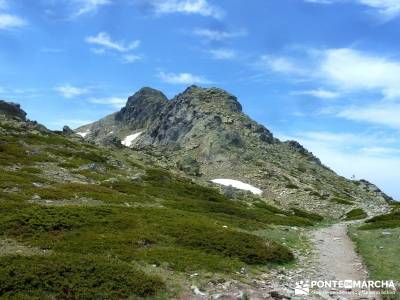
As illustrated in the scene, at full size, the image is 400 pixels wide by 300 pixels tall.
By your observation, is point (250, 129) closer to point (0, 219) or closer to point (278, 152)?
point (278, 152)

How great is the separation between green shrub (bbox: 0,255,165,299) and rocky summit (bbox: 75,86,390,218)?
64.9 metres

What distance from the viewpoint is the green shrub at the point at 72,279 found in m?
17.7

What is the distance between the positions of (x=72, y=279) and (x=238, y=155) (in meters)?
105

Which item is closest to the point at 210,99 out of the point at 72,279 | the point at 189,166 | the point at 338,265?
the point at 189,166

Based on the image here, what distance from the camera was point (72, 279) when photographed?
18.7 metres

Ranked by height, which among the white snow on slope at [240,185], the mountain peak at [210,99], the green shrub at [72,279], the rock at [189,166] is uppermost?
the mountain peak at [210,99]

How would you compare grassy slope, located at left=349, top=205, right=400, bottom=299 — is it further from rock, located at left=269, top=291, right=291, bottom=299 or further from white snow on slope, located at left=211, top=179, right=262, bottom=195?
white snow on slope, located at left=211, top=179, right=262, bottom=195

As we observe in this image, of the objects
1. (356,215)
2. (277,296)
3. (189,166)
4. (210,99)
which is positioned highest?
(210,99)

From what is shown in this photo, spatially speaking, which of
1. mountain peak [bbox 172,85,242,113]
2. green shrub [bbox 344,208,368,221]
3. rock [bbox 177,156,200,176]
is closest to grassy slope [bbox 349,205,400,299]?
green shrub [bbox 344,208,368,221]

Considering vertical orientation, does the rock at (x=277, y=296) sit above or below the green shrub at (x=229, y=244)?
below

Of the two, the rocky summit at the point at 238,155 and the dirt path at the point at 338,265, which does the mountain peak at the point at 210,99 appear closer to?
the rocky summit at the point at 238,155

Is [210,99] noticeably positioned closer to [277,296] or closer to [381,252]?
[381,252]

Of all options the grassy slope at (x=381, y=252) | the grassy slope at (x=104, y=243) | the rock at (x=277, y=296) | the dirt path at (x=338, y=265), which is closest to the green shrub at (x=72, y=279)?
the grassy slope at (x=104, y=243)

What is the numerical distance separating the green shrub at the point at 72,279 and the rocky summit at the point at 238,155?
2557 inches
